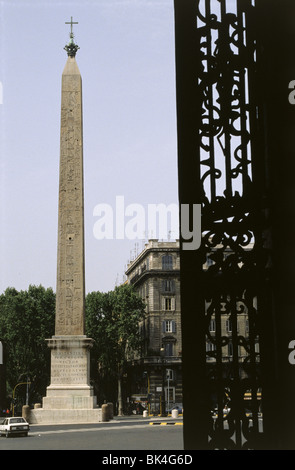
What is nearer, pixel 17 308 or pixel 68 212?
pixel 68 212

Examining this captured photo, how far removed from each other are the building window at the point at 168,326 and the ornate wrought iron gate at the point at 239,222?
2667 inches

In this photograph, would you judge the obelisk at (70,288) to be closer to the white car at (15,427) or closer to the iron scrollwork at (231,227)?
the white car at (15,427)

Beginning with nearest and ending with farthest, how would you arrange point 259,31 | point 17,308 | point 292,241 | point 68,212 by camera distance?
point 292,241 → point 259,31 → point 68,212 → point 17,308

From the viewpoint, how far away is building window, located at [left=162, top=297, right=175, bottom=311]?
241 ft

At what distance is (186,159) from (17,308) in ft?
203

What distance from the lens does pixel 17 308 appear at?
65.8 meters

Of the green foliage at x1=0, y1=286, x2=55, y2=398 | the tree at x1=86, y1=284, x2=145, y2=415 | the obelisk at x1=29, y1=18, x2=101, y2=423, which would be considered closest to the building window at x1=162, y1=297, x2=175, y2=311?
the tree at x1=86, y1=284, x2=145, y2=415

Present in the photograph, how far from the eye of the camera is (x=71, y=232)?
3556cm

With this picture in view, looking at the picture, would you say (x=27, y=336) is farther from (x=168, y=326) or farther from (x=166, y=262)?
(x=166, y=262)

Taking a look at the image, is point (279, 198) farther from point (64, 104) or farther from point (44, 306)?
point (44, 306)

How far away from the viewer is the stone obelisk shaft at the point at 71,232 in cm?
3534

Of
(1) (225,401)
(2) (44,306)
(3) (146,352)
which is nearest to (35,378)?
(2) (44,306)

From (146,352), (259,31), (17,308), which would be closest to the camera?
(259,31)

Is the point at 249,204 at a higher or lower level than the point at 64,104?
lower
